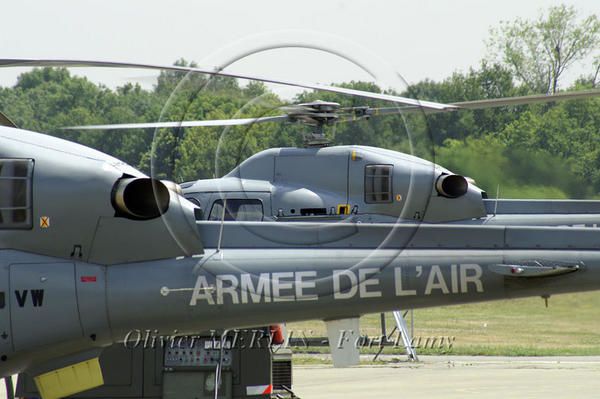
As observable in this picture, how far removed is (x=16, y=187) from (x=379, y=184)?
28.5 feet

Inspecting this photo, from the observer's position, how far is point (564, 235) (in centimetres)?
1099

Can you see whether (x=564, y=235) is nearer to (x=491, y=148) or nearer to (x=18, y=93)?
(x=491, y=148)

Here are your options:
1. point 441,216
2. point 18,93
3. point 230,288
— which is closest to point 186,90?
point 230,288

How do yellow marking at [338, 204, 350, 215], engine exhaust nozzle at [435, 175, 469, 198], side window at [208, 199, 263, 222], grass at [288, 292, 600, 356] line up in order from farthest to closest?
1. grass at [288, 292, 600, 356]
2. engine exhaust nozzle at [435, 175, 469, 198]
3. yellow marking at [338, 204, 350, 215]
4. side window at [208, 199, 263, 222]

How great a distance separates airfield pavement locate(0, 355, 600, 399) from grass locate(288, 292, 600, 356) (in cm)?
103

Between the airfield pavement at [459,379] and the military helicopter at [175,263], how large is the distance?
5553 mm

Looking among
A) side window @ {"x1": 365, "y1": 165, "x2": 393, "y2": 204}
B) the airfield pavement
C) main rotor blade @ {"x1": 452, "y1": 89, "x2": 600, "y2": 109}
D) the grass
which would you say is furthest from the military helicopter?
the grass

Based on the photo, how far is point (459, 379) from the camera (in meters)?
18.3

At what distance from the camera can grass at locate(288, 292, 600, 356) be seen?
891 inches

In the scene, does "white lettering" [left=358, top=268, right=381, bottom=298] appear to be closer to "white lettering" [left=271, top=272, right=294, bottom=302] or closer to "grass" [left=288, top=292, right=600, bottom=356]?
"white lettering" [left=271, top=272, right=294, bottom=302]

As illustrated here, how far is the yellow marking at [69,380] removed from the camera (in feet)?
35.4

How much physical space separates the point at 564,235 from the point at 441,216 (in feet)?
27.8

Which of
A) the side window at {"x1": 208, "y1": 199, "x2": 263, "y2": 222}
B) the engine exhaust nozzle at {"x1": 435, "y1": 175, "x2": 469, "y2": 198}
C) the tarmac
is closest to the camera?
the tarmac

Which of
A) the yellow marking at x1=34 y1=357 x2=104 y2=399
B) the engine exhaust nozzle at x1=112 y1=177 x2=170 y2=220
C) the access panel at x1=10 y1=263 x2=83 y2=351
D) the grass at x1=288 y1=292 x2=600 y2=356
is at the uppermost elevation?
the engine exhaust nozzle at x1=112 y1=177 x2=170 y2=220
